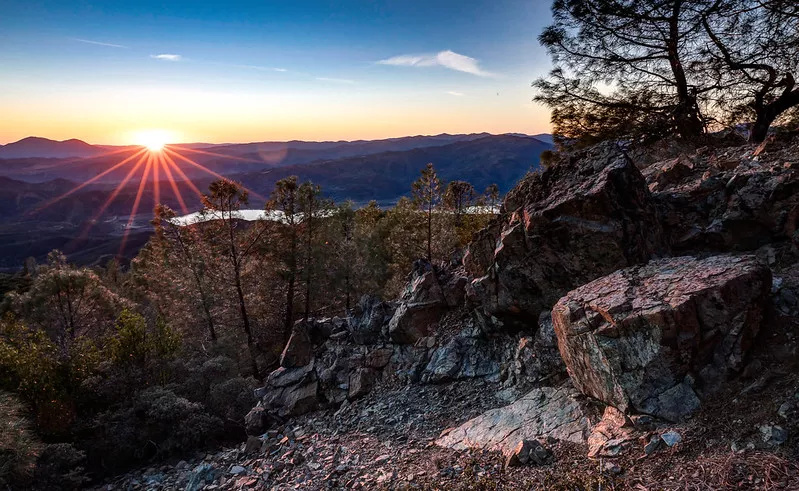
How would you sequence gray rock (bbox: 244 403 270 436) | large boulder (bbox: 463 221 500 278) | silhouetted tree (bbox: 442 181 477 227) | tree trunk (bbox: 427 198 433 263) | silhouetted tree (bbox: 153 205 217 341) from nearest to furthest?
large boulder (bbox: 463 221 500 278) → gray rock (bbox: 244 403 270 436) → silhouetted tree (bbox: 153 205 217 341) → tree trunk (bbox: 427 198 433 263) → silhouetted tree (bbox: 442 181 477 227)

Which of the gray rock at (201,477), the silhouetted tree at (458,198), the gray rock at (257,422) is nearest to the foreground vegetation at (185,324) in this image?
the silhouetted tree at (458,198)

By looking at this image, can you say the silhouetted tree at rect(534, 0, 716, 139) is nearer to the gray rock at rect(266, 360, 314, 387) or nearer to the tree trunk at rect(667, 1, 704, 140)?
the tree trunk at rect(667, 1, 704, 140)

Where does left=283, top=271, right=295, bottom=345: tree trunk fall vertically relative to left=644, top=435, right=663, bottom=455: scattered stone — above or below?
below

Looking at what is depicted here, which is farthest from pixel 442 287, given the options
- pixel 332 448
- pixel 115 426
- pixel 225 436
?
pixel 115 426

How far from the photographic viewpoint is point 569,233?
958 centimetres

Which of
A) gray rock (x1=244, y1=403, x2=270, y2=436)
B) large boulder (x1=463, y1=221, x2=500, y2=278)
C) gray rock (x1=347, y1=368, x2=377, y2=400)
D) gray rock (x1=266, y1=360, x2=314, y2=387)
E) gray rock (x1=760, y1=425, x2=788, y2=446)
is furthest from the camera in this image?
gray rock (x1=266, y1=360, x2=314, y2=387)

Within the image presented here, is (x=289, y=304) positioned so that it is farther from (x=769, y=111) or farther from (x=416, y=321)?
(x=769, y=111)

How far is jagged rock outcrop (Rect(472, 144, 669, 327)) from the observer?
918 cm

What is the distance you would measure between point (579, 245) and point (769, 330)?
3.78m

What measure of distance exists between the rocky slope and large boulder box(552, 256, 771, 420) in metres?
0.02

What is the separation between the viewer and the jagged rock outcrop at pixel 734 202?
8883 mm

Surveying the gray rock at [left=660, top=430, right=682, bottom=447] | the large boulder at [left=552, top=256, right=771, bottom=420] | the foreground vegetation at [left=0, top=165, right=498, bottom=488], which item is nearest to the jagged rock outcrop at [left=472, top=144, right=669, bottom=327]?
the large boulder at [left=552, top=256, right=771, bottom=420]

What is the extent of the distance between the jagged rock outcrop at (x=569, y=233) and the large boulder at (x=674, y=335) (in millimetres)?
2170

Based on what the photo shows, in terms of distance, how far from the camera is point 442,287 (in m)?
13.4
